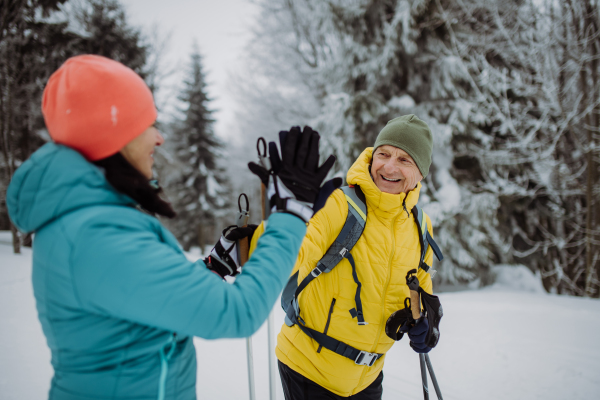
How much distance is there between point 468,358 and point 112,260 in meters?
4.42

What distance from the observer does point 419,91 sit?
24.5 feet

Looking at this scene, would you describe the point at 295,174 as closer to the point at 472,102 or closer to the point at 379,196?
the point at 379,196

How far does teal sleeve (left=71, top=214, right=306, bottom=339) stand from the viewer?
73 centimetres

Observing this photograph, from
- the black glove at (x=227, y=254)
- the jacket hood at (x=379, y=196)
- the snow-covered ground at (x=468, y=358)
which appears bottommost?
the snow-covered ground at (x=468, y=358)

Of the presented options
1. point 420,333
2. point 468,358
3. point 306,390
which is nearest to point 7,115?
point 306,390

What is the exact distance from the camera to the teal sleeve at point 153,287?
727mm

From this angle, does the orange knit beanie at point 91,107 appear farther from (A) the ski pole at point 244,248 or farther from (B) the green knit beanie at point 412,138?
(B) the green knit beanie at point 412,138

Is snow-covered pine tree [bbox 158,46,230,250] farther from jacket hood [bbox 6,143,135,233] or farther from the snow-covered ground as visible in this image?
jacket hood [bbox 6,143,135,233]

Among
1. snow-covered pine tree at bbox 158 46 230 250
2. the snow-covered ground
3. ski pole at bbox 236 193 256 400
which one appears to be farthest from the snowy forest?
snow-covered pine tree at bbox 158 46 230 250

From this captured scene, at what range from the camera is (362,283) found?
5.57 feet

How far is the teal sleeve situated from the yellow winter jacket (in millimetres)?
843

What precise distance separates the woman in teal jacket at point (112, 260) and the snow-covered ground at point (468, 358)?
2658mm

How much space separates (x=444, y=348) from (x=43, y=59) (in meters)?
11.8

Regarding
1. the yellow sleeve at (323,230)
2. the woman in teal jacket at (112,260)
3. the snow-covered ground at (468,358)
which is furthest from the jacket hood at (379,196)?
the snow-covered ground at (468,358)
